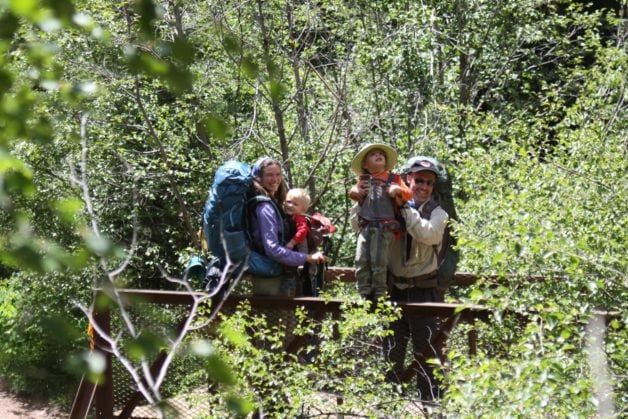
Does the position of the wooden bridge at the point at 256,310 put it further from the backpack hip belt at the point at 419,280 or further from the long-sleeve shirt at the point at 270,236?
the backpack hip belt at the point at 419,280

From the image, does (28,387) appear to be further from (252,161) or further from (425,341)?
(425,341)

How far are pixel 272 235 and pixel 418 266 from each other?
0.86 metres

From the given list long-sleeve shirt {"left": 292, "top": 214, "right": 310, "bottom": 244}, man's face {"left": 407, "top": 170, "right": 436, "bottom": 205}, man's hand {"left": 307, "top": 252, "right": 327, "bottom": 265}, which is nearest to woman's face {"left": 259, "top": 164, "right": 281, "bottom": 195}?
long-sleeve shirt {"left": 292, "top": 214, "right": 310, "bottom": 244}

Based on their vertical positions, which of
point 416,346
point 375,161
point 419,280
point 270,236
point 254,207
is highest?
point 375,161

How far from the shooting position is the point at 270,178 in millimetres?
6203

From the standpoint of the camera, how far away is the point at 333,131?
8961mm

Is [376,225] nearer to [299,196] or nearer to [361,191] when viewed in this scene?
[361,191]

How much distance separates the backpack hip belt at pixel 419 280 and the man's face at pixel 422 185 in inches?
16.8

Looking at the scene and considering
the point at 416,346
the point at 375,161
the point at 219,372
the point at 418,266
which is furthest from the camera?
the point at 375,161

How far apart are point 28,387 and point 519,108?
17.2 ft

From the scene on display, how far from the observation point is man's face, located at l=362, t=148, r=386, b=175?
6.23 metres

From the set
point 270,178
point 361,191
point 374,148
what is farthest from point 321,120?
point 361,191

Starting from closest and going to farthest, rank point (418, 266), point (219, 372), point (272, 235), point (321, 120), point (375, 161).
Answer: point (219, 372)
point (272, 235)
point (418, 266)
point (375, 161)
point (321, 120)

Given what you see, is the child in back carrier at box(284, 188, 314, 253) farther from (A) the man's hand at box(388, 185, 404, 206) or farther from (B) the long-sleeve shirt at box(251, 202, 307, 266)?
(A) the man's hand at box(388, 185, 404, 206)
